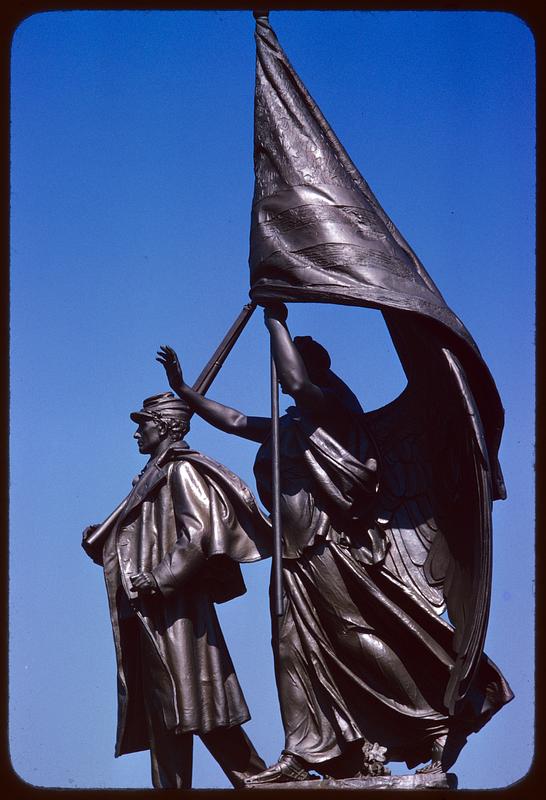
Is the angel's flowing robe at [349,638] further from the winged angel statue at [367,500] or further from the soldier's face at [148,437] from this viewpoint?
the soldier's face at [148,437]

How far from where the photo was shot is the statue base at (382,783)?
13.2m

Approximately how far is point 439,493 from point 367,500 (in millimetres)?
508

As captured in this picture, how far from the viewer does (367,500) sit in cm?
1398

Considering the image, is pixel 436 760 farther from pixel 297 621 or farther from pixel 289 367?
pixel 289 367

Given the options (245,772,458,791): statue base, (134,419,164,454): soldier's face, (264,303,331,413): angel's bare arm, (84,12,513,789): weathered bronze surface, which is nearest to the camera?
(245,772,458,791): statue base

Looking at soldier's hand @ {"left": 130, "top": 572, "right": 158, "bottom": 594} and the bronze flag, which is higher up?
the bronze flag

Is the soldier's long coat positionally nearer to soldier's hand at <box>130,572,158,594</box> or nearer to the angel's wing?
soldier's hand at <box>130,572,158,594</box>

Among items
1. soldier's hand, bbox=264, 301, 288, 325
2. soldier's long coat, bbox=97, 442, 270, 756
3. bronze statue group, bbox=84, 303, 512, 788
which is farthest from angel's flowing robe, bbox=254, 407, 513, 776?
soldier's hand, bbox=264, 301, 288, 325

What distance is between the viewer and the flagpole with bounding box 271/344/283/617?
13.6 m

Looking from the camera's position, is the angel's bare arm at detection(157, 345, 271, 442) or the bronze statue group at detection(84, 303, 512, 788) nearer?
the bronze statue group at detection(84, 303, 512, 788)

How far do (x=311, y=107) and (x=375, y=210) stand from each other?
87 centimetres

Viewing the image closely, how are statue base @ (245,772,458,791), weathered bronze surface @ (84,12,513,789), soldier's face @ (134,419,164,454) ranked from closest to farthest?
1. statue base @ (245,772,458,791)
2. weathered bronze surface @ (84,12,513,789)
3. soldier's face @ (134,419,164,454)

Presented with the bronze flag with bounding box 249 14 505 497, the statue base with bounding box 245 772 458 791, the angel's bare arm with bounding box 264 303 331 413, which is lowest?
the statue base with bounding box 245 772 458 791

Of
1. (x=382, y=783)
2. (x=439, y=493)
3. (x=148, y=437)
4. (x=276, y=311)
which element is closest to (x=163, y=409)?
(x=148, y=437)
